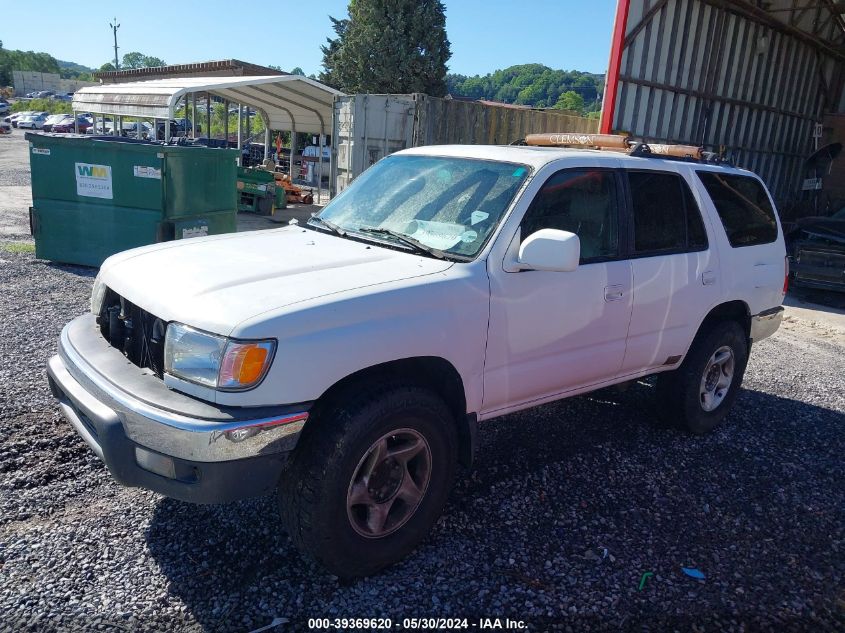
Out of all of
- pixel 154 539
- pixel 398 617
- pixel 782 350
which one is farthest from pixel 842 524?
pixel 782 350

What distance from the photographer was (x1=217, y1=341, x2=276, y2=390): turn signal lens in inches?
98.1

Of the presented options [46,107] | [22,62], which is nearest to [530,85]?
[22,62]

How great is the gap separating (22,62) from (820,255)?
469ft

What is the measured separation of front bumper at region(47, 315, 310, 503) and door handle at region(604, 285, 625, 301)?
6.36 feet

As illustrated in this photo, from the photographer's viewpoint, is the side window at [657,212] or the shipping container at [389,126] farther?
the shipping container at [389,126]

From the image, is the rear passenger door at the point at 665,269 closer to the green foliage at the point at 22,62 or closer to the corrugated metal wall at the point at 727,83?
the corrugated metal wall at the point at 727,83

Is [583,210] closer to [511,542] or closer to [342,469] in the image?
[511,542]

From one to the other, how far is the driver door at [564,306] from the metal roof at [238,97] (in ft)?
32.4

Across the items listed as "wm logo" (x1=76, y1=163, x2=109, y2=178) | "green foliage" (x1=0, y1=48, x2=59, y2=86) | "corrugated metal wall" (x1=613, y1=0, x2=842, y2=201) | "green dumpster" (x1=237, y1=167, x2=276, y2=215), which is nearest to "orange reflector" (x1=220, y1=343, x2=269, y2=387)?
"wm logo" (x1=76, y1=163, x2=109, y2=178)

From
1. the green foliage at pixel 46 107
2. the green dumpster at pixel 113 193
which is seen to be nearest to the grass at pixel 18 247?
the green dumpster at pixel 113 193

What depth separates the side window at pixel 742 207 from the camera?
4.58 metres

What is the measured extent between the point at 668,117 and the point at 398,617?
12925 mm

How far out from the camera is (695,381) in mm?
4594

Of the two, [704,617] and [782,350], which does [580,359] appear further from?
[782,350]
